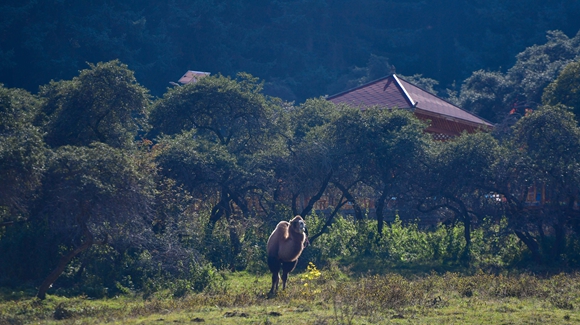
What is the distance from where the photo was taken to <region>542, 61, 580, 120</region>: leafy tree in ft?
67.2

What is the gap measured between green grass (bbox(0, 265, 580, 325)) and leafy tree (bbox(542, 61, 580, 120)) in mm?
8510

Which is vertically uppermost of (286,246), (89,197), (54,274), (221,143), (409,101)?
(409,101)

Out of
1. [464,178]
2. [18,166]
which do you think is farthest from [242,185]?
[18,166]

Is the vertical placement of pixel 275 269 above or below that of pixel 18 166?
below

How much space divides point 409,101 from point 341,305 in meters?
17.2

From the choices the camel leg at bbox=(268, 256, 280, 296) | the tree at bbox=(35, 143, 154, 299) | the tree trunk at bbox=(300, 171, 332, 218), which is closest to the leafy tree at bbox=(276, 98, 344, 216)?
the tree trunk at bbox=(300, 171, 332, 218)

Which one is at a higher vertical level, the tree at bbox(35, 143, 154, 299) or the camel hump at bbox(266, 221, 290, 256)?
the tree at bbox(35, 143, 154, 299)

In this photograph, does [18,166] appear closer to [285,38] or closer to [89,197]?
[89,197]

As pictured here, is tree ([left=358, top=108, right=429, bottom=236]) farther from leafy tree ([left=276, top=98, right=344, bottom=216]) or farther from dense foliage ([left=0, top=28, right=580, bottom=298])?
leafy tree ([left=276, top=98, right=344, bottom=216])

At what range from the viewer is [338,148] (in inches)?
755

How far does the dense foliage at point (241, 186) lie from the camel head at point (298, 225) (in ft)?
7.60

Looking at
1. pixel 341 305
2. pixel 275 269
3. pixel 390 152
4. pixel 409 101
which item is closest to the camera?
pixel 341 305

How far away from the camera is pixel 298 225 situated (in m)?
13.3

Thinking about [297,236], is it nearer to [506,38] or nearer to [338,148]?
[338,148]
